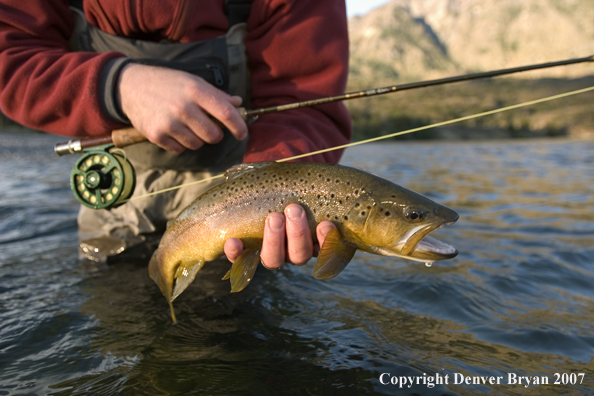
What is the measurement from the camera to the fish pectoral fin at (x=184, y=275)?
7.89ft

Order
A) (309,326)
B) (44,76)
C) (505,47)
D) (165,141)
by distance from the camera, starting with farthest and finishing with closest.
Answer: (505,47) → (309,326) → (44,76) → (165,141)

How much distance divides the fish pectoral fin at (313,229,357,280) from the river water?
1.71 ft

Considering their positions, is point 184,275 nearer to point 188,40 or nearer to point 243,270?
point 243,270

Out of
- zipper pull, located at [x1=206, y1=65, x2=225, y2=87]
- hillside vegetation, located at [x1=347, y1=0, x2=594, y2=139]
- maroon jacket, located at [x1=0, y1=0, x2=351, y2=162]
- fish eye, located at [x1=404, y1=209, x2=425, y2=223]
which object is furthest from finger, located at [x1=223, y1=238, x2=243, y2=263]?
hillside vegetation, located at [x1=347, y1=0, x2=594, y2=139]

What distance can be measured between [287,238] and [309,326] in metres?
0.82

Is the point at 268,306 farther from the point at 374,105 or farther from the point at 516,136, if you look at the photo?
the point at 374,105

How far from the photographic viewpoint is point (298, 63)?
2998mm

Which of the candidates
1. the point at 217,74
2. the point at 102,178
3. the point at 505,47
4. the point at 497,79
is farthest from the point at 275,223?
the point at 505,47

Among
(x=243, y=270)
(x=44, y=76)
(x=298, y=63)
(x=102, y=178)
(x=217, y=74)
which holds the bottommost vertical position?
(x=243, y=270)

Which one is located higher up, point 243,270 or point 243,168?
point 243,168

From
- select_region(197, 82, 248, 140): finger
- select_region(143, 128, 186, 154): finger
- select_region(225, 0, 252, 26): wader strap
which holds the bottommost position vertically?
select_region(143, 128, 186, 154): finger

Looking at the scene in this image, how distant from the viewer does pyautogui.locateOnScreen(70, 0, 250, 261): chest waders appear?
9.19 ft

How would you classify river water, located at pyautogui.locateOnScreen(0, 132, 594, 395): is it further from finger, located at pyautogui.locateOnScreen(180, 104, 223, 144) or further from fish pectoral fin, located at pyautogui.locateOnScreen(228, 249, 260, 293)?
finger, located at pyautogui.locateOnScreen(180, 104, 223, 144)

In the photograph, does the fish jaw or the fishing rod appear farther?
the fishing rod
